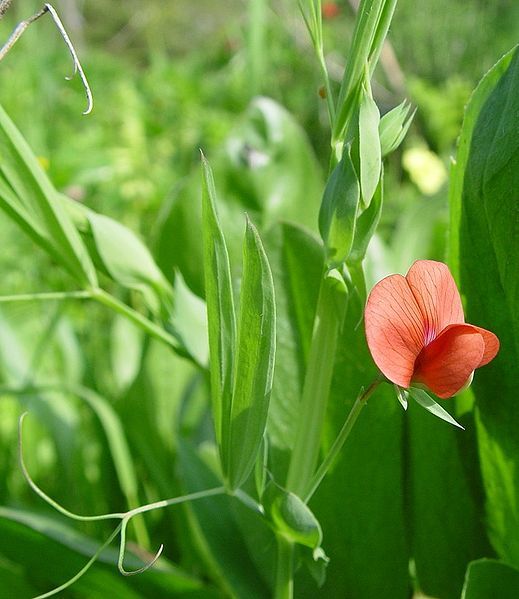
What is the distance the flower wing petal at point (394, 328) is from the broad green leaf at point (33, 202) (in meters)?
0.28

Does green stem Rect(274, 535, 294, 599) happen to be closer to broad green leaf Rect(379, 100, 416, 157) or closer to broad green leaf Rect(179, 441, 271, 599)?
→ broad green leaf Rect(179, 441, 271, 599)

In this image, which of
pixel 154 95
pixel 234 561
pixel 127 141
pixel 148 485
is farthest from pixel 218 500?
pixel 154 95

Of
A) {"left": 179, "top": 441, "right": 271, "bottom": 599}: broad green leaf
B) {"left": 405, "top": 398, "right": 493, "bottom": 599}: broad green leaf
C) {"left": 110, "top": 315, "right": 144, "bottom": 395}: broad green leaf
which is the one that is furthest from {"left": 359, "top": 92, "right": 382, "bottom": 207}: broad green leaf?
{"left": 110, "top": 315, "right": 144, "bottom": 395}: broad green leaf

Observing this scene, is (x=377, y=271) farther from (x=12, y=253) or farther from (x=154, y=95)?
(x=154, y=95)

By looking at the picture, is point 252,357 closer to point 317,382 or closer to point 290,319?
point 317,382

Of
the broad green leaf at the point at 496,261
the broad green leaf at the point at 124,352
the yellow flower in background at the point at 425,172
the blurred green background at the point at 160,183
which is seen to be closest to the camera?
the broad green leaf at the point at 496,261

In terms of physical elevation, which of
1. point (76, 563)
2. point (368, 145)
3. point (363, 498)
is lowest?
point (76, 563)

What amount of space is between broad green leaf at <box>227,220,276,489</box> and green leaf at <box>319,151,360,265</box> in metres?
0.04

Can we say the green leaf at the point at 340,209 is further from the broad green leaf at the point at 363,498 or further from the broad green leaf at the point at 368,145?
the broad green leaf at the point at 363,498

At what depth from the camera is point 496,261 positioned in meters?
0.54

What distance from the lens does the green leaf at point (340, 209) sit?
45 centimetres

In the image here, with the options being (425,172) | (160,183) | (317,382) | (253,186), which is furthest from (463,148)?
(160,183)

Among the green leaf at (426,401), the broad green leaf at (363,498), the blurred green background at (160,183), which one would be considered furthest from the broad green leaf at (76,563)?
the green leaf at (426,401)

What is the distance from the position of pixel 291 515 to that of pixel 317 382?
8 centimetres
